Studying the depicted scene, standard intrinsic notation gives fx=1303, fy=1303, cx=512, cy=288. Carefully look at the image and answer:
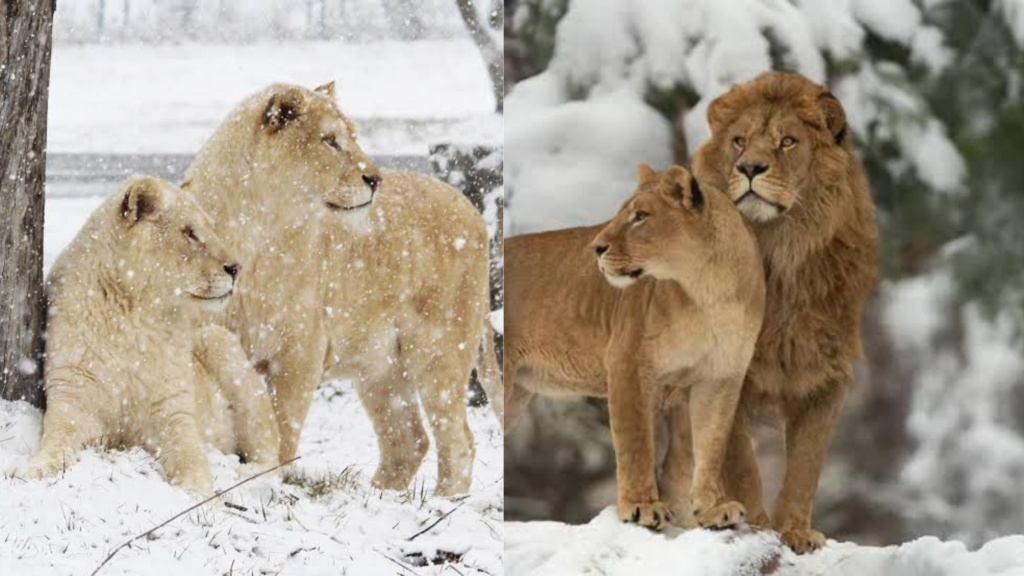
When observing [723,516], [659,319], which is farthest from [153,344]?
[723,516]

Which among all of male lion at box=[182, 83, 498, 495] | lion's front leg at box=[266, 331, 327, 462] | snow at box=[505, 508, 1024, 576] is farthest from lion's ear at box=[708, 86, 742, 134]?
lion's front leg at box=[266, 331, 327, 462]

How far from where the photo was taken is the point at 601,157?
3652 millimetres

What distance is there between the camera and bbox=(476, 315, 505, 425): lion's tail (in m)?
4.15

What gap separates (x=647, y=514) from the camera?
140 inches

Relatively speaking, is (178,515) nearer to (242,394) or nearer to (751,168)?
(242,394)

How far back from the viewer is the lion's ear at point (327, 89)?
407 cm

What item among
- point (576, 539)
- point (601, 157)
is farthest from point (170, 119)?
point (576, 539)

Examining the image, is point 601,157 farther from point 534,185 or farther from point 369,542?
point 369,542

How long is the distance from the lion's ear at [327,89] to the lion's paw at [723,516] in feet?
5.63

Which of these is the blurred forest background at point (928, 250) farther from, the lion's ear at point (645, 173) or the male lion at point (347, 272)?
the male lion at point (347, 272)

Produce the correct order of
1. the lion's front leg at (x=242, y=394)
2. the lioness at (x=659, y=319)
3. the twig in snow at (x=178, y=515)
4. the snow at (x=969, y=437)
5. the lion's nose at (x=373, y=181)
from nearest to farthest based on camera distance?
1. the snow at (x=969, y=437)
2. the lioness at (x=659, y=319)
3. the twig in snow at (x=178, y=515)
4. the lion's front leg at (x=242, y=394)
5. the lion's nose at (x=373, y=181)

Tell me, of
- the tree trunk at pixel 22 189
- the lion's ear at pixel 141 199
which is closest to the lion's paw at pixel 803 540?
the lion's ear at pixel 141 199

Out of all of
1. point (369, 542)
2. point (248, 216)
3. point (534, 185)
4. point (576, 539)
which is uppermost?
point (534, 185)

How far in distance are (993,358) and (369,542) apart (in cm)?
192
